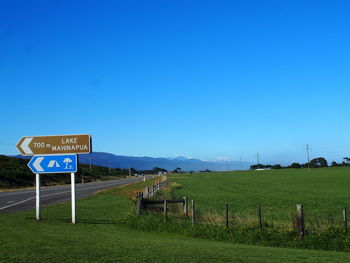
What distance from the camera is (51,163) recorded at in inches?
647

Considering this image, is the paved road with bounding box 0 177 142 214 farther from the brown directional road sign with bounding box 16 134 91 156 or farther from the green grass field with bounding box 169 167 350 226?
the green grass field with bounding box 169 167 350 226

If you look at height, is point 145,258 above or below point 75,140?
below

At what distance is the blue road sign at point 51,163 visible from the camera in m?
16.3

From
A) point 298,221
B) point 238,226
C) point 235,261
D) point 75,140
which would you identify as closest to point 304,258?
point 235,261

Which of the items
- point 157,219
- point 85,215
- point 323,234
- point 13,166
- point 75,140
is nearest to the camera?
point 323,234

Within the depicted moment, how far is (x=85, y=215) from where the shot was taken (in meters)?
18.4

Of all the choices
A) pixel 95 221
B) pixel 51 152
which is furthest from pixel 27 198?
pixel 95 221

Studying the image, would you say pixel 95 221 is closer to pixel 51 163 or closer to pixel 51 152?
pixel 51 163

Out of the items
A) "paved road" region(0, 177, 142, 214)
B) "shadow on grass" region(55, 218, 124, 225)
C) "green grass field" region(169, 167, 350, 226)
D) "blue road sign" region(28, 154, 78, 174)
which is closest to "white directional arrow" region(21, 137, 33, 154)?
"blue road sign" region(28, 154, 78, 174)

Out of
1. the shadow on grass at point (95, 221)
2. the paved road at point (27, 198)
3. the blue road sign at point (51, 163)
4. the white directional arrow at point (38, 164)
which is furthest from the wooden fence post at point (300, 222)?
the paved road at point (27, 198)

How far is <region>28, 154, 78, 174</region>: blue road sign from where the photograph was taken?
16297 millimetres

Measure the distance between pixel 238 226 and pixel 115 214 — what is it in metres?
7.59

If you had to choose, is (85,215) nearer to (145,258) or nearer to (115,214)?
(115,214)

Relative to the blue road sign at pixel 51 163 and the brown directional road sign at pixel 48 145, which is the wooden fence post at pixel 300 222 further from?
the blue road sign at pixel 51 163
